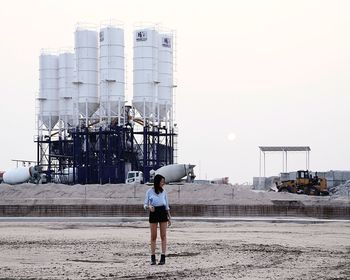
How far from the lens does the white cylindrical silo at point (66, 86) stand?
254 feet

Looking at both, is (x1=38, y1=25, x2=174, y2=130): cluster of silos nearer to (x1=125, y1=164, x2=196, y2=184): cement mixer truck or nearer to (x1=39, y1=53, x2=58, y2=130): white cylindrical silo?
(x1=39, y1=53, x2=58, y2=130): white cylindrical silo

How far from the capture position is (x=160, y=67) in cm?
7038

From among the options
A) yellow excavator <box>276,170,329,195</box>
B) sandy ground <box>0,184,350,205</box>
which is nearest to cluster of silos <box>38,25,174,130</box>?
sandy ground <box>0,184,350,205</box>

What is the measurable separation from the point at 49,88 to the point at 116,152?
16239 mm

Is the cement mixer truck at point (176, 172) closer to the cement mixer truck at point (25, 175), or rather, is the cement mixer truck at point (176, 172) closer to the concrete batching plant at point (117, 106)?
the concrete batching plant at point (117, 106)

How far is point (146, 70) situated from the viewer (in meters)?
68.0

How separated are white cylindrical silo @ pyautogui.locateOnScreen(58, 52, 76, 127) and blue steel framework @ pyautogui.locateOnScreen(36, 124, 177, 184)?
15.4ft

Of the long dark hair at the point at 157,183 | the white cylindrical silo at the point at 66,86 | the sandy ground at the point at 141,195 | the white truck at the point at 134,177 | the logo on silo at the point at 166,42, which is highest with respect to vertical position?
the logo on silo at the point at 166,42

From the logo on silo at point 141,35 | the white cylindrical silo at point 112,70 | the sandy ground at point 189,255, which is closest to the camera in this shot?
the sandy ground at point 189,255

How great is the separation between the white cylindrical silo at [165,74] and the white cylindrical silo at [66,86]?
11418mm

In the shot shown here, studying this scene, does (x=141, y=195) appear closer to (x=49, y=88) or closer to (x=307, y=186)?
(x=307, y=186)

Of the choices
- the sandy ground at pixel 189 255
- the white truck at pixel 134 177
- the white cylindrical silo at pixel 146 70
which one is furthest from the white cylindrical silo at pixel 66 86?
the sandy ground at pixel 189 255

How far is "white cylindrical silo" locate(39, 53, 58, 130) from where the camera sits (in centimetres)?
8006

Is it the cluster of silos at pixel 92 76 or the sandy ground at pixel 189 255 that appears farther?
the cluster of silos at pixel 92 76
